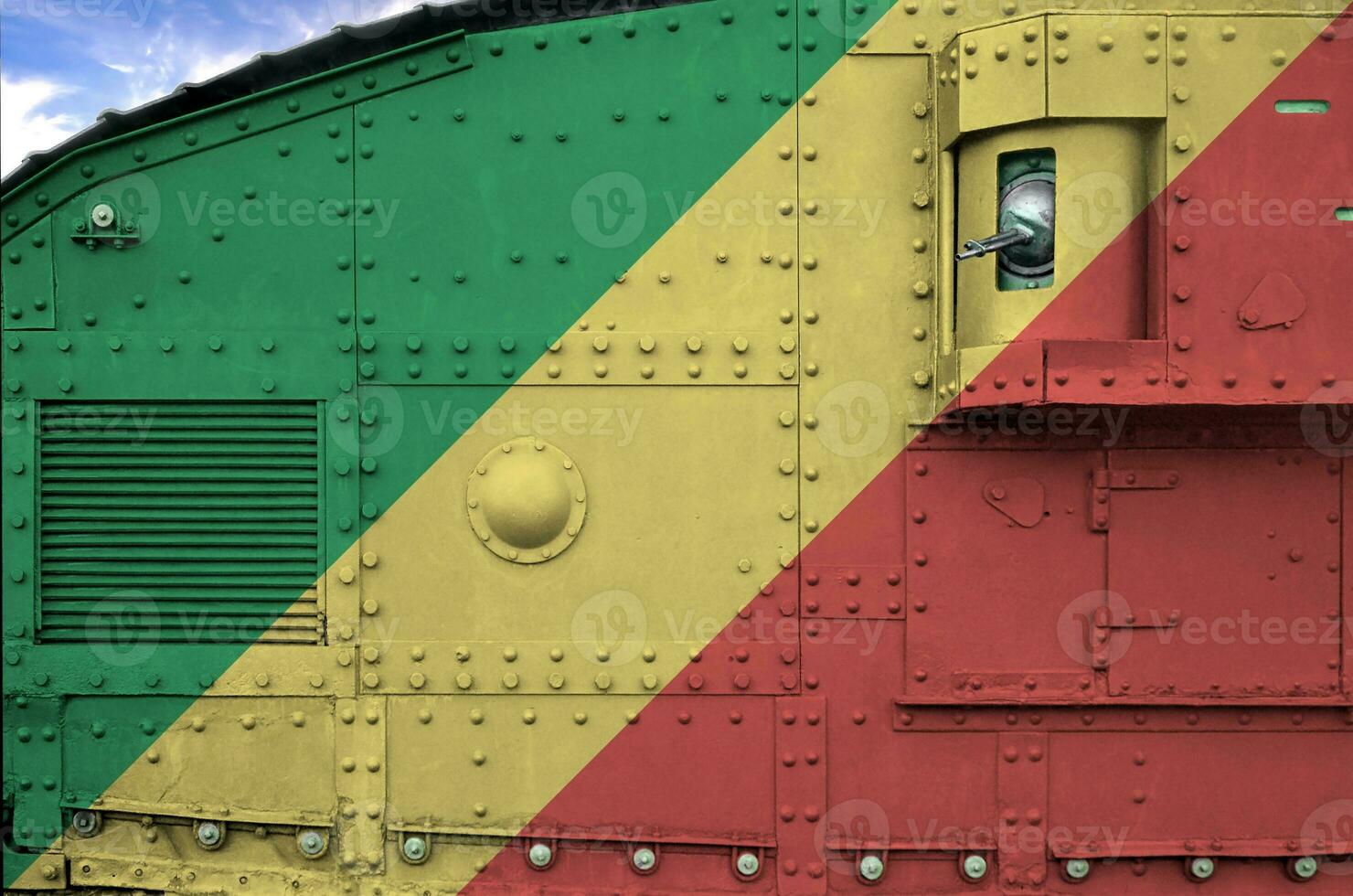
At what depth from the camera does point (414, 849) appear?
3207mm

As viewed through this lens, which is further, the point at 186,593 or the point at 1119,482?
the point at 186,593

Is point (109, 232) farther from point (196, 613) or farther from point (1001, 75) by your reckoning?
point (1001, 75)

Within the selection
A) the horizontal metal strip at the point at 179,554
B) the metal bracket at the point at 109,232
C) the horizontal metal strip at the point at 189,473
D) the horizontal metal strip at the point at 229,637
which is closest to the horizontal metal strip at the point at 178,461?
the horizontal metal strip at the point at 189,473

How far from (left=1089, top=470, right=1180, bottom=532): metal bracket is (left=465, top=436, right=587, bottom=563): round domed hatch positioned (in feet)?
5.41

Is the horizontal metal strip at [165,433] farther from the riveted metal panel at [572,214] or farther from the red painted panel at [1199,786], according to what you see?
the red painted panel at [1199,786]

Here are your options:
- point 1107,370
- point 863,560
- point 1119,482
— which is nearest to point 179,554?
point 863,560

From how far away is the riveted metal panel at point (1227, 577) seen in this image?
3.11m

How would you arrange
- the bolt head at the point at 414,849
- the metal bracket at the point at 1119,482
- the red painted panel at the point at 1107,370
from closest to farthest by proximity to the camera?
the red painted panel at the point at 1107,370 < the metal bracket at the point at 1119,482 < the bolt head at the point at 414,849

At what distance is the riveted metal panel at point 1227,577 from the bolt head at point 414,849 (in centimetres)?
232

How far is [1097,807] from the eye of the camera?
3.17 meters

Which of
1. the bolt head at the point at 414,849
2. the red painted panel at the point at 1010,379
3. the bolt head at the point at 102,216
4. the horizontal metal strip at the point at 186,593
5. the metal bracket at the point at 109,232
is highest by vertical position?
the bolt head at the point at 102,216

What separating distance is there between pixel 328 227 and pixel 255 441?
75cm

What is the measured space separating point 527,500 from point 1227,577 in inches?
89.2

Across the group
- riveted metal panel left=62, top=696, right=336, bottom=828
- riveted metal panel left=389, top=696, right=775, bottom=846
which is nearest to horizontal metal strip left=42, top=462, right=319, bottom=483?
riveted metal panel left=62, top=696, right=336, bottom=828
